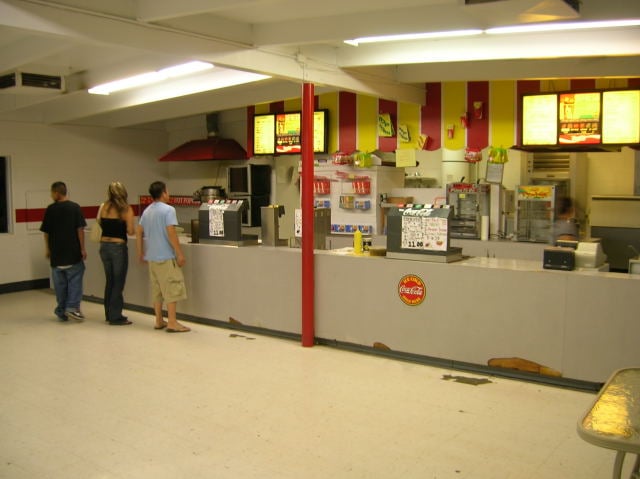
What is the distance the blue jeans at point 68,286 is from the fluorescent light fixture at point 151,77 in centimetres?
233

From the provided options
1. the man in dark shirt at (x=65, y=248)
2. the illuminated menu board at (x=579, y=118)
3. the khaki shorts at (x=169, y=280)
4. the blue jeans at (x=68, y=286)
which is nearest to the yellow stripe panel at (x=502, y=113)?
the illuminated menu board at (x=579, y=118)

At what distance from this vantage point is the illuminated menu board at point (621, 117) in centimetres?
642

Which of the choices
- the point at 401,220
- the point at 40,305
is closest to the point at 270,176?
the point at 40,305

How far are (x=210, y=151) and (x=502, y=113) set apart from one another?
4.87 m

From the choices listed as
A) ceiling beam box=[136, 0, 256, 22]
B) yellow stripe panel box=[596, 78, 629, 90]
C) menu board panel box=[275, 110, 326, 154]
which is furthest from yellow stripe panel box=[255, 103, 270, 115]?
ceiling beam box=[136, 0, 256, 22]

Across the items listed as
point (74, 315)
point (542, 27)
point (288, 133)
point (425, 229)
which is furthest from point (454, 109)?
point (74, 315)

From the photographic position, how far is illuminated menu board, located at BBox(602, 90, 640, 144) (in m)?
6.42

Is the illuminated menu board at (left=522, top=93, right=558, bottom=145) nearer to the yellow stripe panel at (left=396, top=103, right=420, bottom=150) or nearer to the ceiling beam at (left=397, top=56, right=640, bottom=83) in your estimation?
the ceiling beam at (left=397, top=56, right=640, bottom=83)

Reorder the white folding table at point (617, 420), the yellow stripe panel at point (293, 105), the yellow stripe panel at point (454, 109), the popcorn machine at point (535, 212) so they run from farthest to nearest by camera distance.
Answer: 1. the yellow stripe panel at point (293, 105)
2. the yellow stripe panel at point (454, 109)
3. the popcorn machine at point (535, 212)
4. the white folding table at point (617, 420)

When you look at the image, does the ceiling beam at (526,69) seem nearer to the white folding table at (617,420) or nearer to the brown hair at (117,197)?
the brown hair at (117,197)

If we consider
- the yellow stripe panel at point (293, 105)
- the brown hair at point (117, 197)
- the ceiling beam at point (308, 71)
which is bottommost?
the brown hair at point (117, 197)

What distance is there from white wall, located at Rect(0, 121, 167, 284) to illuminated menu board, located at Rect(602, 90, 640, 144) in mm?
8338

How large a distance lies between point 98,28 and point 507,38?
3.59 meters

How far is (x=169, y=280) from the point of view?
7.00 m
